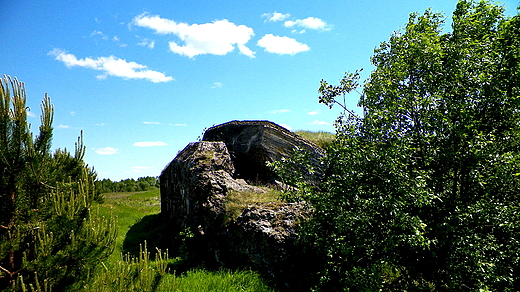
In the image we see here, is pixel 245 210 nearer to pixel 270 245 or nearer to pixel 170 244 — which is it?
pixel 270 245

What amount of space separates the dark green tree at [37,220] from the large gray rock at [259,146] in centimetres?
1022

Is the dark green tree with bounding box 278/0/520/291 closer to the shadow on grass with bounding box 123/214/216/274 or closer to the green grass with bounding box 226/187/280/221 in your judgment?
the green grass with bounding box 226/187/280/221

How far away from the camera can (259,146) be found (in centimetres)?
1536

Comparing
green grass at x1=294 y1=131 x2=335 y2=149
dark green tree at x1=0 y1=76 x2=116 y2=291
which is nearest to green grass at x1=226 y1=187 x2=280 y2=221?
dark green tree at x1=0 y1=76 x2=116 y2=291

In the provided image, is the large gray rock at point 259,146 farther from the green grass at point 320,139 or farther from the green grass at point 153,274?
the green grass at point 153,274

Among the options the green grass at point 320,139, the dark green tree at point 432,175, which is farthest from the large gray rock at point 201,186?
the green grass at point 320,139

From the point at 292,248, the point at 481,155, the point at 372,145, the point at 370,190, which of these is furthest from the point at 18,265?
the point at 481,155

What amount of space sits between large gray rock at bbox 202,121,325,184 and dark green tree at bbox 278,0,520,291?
6.33m

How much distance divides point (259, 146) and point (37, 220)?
10737 mm

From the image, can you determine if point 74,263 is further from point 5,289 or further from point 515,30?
point 515,30

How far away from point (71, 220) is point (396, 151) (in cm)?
661

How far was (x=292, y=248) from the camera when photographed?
932 centimetres

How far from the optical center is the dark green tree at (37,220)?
4910mm

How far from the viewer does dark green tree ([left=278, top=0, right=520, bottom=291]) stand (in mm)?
7297
